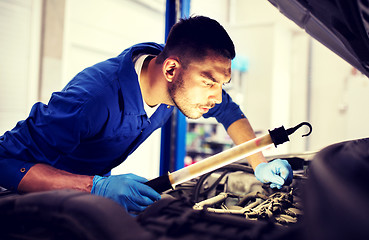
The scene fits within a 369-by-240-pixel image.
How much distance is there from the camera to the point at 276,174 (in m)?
1.11

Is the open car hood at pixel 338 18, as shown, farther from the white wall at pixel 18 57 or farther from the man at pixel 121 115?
the white wall at pixel 18 57

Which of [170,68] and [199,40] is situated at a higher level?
[199,40]

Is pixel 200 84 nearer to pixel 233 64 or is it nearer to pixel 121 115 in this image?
pixel 121 115

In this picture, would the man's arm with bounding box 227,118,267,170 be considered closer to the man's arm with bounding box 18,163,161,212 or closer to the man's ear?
the man's ear

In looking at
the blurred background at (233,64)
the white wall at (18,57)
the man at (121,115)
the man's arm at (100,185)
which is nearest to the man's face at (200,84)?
the man at (121,115)

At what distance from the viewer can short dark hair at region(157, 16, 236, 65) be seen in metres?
Result: 1.28

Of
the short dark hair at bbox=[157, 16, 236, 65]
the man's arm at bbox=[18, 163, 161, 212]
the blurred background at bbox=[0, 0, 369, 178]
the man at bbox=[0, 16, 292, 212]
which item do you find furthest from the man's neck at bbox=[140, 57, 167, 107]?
the blurred background at bbox=[0, 0, 369, 178]

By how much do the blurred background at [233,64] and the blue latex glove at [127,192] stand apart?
5.05 feet

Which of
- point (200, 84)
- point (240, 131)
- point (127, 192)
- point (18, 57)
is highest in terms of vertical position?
point (18, 57)

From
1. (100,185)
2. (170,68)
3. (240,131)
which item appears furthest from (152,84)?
(100,185)

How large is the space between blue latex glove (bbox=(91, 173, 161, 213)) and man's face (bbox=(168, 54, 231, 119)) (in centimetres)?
57

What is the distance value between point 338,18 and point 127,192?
766 mm

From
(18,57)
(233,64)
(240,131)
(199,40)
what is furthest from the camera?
(233,64)

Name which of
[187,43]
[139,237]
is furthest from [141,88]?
[139,237]
